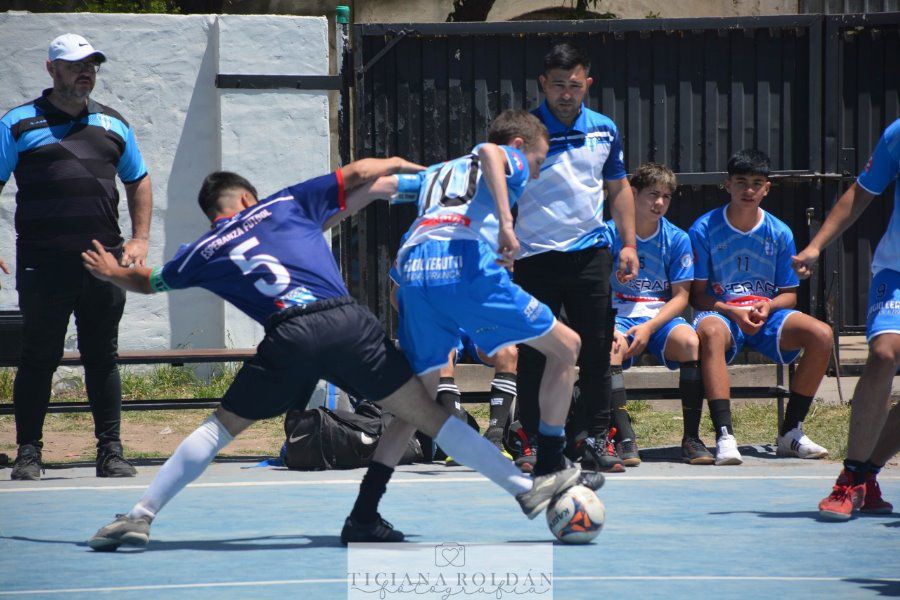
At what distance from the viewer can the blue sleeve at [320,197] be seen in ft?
17.0

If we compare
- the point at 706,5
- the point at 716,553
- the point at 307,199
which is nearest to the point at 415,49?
the point at 307,199

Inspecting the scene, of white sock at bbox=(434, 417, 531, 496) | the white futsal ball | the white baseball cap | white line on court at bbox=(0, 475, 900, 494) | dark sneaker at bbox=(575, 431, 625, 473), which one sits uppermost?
the white baseball cap

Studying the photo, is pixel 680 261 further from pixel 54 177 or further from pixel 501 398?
pixel 54 177

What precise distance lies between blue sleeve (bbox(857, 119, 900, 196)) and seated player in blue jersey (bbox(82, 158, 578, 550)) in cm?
203

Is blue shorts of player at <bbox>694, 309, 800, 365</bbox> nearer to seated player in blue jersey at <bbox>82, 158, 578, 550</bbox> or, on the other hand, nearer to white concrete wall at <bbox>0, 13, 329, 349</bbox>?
seated player in blue jersey at <bbox>82, 158, 578, 550</bbox>

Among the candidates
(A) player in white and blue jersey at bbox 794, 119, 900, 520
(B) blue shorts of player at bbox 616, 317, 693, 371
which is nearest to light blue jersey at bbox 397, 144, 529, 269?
(A) player in white and blue jersey at bbox 794, 119, 900, 520

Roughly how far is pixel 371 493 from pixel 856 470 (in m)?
2.19

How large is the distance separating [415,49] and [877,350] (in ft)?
15.1

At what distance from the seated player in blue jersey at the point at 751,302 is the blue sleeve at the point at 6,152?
402 centimetres

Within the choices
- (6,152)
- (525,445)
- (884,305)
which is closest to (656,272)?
(525,445)

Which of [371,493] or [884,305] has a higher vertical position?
[884,305]

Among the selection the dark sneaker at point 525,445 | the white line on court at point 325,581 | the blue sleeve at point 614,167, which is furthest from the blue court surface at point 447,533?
the blue sleeve at point 614,167

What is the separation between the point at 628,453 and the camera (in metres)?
7.36

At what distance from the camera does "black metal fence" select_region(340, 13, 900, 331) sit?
30.0ft
